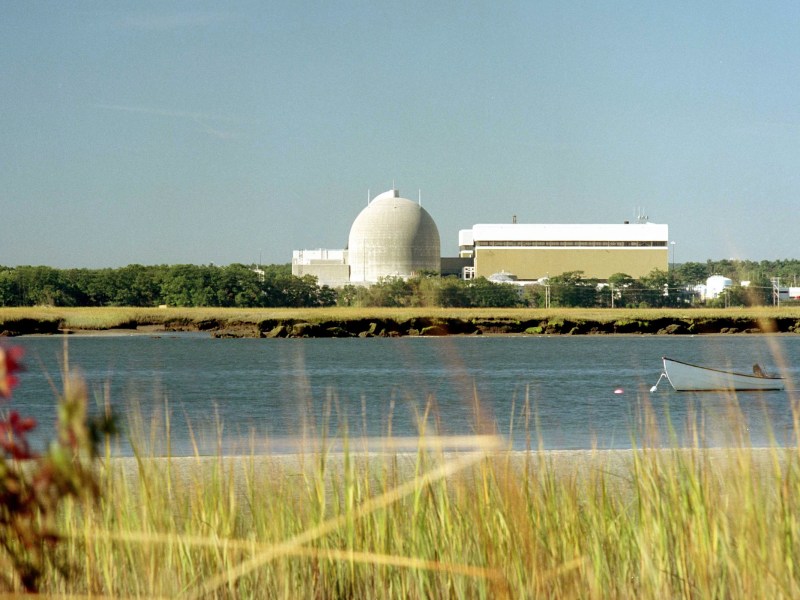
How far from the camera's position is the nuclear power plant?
126m

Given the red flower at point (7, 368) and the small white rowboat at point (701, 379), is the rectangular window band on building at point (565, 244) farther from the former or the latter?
the red flower at point (7, 368)

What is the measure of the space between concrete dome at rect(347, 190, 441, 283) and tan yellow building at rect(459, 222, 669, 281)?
665 centimetres

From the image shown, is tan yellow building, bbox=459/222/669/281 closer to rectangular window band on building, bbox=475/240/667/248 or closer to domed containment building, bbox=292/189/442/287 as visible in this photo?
rectangular window band on building, bbox=475/240/667/248

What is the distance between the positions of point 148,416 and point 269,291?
225ft

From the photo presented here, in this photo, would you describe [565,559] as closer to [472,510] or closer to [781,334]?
[472,510]

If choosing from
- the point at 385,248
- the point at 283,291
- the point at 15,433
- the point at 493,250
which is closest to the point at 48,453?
the point at 15,433

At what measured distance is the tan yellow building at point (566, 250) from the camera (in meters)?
128

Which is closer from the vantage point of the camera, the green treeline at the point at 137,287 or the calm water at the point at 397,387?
the calm water at the point at 397,387

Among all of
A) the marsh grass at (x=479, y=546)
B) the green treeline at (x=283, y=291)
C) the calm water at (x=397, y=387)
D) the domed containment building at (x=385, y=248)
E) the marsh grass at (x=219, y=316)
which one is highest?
the domed containment building at (x=385, y=248)

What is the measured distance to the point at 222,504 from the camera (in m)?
4.82

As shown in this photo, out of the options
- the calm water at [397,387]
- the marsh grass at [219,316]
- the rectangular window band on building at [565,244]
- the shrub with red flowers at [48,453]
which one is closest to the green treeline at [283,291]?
the marsh grass at [219,316]

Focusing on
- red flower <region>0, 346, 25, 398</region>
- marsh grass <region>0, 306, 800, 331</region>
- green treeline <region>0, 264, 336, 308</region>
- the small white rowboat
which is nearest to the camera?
red flower <region>0, 346, 25, 398</region>

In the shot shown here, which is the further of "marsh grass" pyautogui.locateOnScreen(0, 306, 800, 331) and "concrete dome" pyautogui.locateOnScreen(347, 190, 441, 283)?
"concrete dome" pyautogui.locateOnScreen(347, 190, 441, 283)

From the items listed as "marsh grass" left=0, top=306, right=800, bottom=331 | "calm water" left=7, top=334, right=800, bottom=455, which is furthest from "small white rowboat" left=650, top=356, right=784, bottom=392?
"marsh grass" left=0, top=306, right=800, bottom=331
